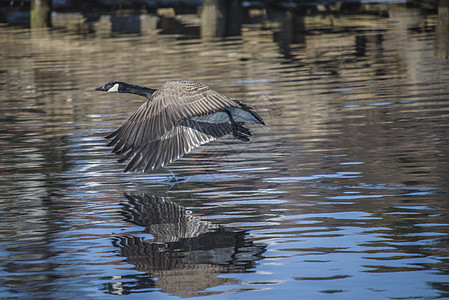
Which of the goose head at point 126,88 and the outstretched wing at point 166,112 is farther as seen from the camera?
the goose head at point 126,88

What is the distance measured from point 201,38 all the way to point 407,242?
26.9m

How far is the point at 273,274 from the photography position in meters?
7.89

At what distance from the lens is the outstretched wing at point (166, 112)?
34.3 feet

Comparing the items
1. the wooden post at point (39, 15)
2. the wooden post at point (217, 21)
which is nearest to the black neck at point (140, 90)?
the wooden post at point (217, 21)

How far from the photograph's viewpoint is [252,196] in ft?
36.3

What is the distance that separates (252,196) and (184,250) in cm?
249

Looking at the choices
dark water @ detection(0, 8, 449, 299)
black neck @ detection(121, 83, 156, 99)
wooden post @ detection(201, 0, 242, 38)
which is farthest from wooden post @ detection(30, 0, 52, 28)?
black neck @ detection(121, 83, 156, 99)

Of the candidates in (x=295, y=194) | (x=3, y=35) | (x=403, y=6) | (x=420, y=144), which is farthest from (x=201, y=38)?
(x=295, y=194)

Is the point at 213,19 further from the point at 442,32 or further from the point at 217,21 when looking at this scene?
the point at 442,32

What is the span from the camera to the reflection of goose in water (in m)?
7.80

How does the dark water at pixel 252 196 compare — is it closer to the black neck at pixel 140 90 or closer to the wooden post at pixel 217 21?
the black neck at pixel 140 90

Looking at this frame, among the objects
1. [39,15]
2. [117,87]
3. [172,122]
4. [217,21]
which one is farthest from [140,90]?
[39,15]

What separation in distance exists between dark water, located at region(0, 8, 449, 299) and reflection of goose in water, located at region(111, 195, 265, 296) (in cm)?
3

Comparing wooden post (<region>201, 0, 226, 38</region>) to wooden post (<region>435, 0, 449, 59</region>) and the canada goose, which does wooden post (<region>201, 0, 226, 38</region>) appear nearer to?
wooden post (<region>435, 0, 449, 59</region>)
